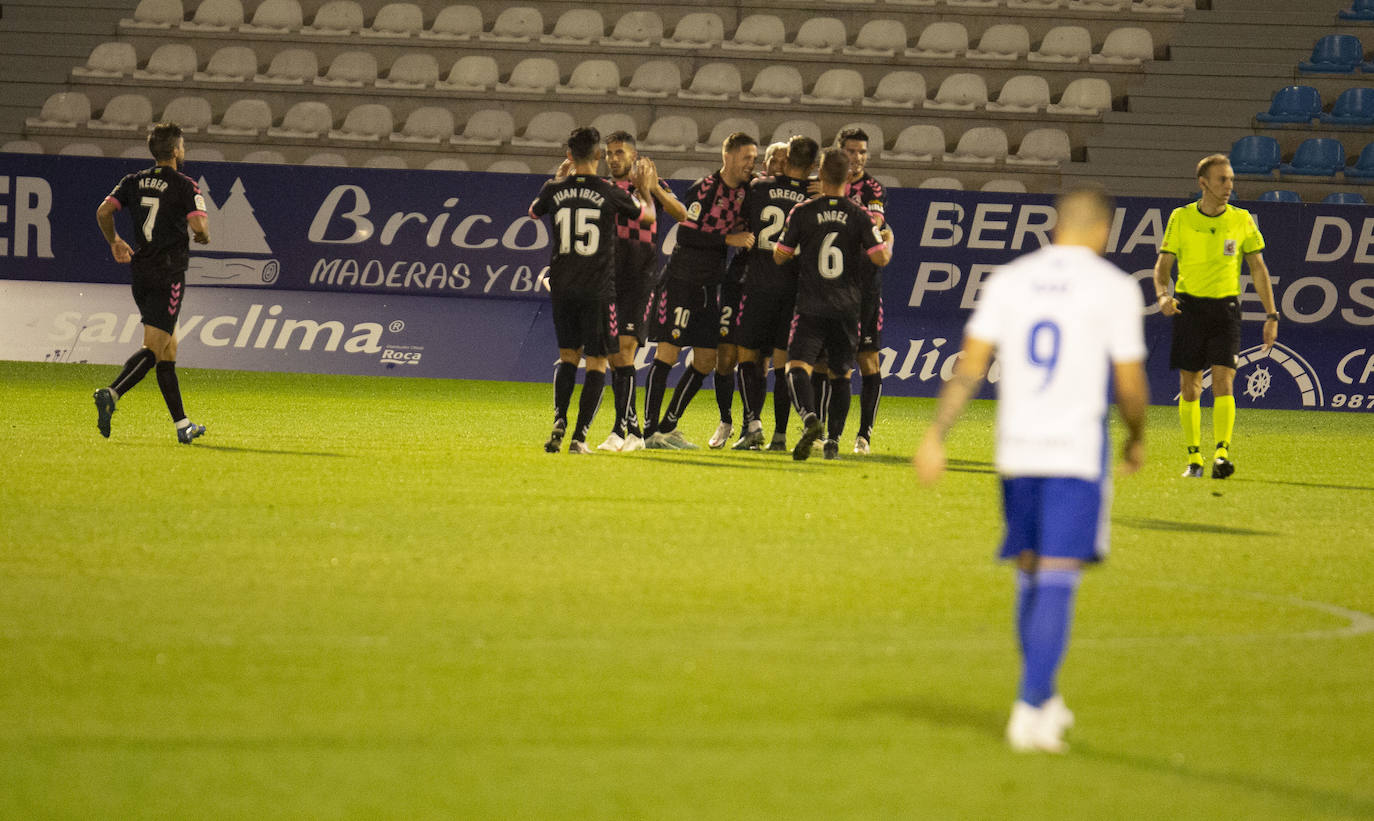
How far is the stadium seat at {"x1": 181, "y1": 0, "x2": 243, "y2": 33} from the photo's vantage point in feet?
84.2

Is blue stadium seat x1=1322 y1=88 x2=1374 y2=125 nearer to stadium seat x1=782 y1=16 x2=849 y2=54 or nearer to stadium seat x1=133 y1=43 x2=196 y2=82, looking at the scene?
stadium seat x1=782 y1=16 x2=849 y2=54

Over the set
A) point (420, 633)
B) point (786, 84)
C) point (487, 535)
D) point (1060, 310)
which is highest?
point (786, 84)

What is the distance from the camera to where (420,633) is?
5641mm

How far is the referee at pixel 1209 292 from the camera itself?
478 inches

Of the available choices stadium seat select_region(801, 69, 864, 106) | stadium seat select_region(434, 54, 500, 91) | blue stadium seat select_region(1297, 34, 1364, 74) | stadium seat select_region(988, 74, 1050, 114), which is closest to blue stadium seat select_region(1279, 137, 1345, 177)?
blue stadium seat select_region(1297, 34, 1364, 74)

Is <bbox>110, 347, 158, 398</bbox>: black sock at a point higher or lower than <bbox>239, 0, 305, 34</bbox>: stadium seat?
lower

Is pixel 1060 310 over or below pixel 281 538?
over

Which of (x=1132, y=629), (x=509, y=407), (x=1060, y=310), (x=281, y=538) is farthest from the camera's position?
(x=509, y=407)

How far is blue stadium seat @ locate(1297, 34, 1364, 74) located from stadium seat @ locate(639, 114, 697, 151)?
8.44m

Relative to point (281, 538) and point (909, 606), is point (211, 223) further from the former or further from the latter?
point (909, 606)

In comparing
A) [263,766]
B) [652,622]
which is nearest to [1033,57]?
[652,622]

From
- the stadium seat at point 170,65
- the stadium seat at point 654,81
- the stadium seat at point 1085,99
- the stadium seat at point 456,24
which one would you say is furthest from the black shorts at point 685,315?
the stadium seat at point 170,65

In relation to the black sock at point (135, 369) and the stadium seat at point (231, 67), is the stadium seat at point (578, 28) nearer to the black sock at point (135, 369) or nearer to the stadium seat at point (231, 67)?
the stadium seat at point (231, 67)

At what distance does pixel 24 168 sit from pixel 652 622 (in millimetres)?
17165
